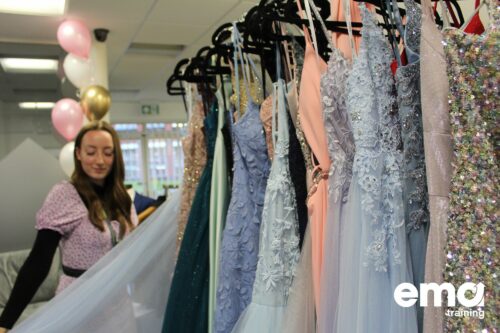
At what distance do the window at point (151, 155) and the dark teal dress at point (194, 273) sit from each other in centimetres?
617

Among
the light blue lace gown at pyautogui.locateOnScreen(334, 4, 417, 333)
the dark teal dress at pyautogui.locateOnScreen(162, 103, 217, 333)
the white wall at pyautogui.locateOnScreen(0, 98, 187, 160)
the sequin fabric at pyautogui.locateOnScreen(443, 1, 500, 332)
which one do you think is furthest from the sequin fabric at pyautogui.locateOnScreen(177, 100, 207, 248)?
Answer: the white wall at pyautogui.locateOnScreen(0, 98, 187, 160)

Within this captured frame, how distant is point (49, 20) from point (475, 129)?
131 inches

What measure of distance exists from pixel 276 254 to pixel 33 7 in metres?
2.96

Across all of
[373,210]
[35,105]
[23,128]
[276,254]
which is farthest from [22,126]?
[373,210]

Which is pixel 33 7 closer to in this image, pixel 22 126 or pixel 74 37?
pixel 74 37

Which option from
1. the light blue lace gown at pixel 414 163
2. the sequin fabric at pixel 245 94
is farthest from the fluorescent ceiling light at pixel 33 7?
the light blue lace gown at pixel 414 163

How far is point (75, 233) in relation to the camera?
1.58 metres

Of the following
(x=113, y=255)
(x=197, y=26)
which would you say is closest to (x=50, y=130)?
(x=197, y=26)

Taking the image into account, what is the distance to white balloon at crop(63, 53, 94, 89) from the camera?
3137 millimetres

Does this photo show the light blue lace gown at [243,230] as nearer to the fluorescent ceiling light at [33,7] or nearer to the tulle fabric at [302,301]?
the tulle fabric at [302,301]

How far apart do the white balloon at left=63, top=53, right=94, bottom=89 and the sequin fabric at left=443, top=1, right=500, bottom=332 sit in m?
3.01

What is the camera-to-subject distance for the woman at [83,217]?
1.40 metres

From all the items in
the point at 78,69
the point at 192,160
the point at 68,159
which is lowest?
the point at 192,160

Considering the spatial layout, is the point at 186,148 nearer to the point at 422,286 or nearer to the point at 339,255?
the point at 339,255
